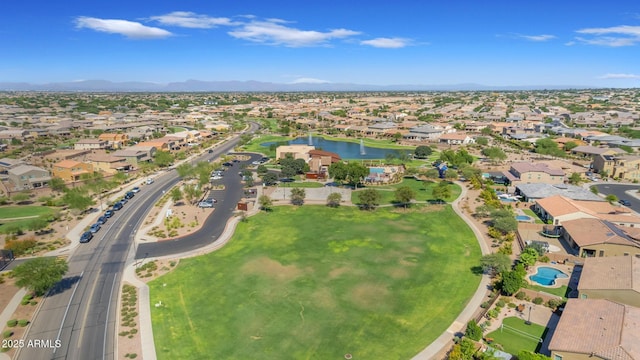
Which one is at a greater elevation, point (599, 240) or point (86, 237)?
point (599, 240)

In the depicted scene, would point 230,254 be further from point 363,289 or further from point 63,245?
point 63,245

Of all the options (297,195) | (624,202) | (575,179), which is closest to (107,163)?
(297,195)

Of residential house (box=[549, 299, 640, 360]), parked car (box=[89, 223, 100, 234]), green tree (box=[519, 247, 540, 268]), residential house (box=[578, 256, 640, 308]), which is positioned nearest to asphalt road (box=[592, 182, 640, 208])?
residential house (box=[578, 256, 640, 308])

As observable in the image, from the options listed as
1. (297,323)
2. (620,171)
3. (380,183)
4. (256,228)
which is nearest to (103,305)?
(297,323)

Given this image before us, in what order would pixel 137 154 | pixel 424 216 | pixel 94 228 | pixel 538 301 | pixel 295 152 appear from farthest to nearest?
1. pixel 295 152
2. pixel 137 154
3. pixel 424 216
4. pixel 94 228
5. pixel 538 301

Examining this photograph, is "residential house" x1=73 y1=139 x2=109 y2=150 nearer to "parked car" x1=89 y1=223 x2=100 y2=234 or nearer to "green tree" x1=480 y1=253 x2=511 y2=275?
"parked car" x1=89 y1=223 x2=100 y2=234

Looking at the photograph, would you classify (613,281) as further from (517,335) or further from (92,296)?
(92,296)

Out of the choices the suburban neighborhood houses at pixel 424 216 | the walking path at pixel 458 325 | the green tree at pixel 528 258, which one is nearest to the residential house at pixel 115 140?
the suburban neighborhood houses at pixel 424 216
